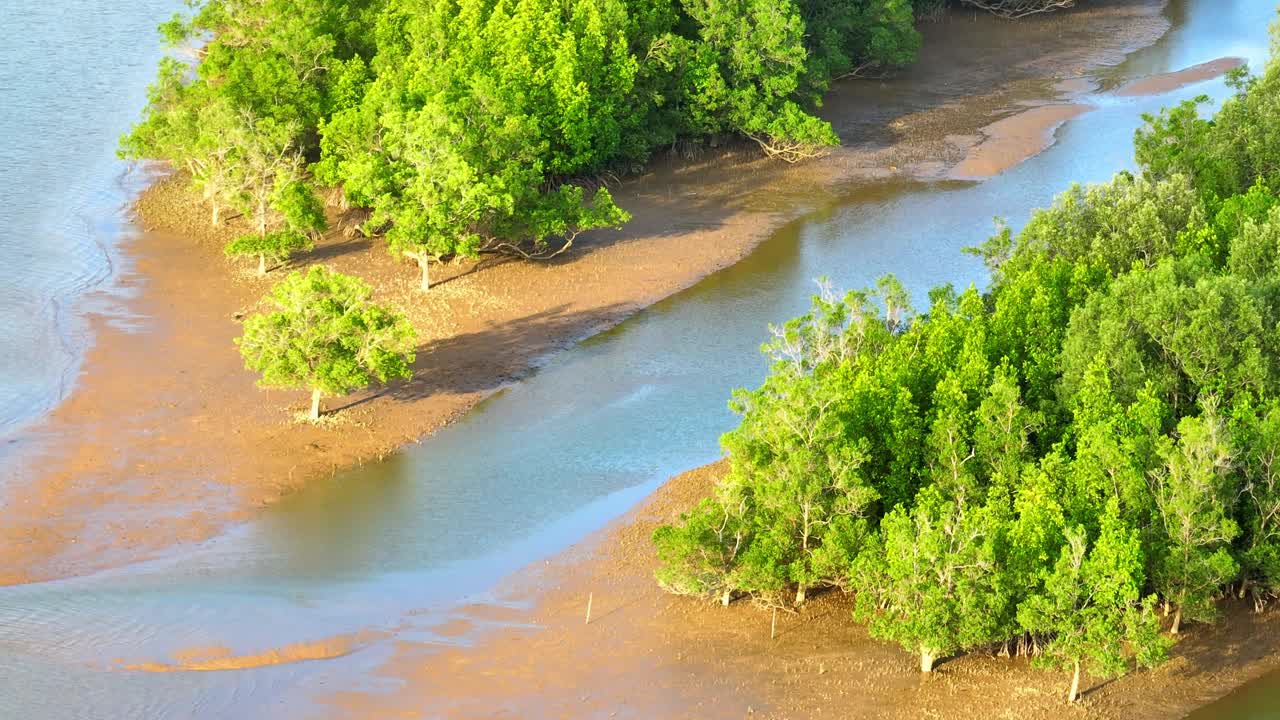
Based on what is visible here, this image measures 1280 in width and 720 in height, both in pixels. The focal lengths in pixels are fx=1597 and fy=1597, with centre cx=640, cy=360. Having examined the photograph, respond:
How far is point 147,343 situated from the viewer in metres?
54.5

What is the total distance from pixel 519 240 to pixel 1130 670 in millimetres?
32089

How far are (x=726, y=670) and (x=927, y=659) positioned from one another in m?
4.67

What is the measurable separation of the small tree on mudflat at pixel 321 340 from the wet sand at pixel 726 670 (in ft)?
33.7

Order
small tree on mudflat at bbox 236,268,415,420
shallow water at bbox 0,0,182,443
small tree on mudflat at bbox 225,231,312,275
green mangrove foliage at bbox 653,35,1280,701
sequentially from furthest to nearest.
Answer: small tree on mudflat at bbox 225,231,312,275 < shallow water at bbox 0,0,182,443 < small tree on mudflat at bbox 236,268,415,420 < green mangrove foliage at bbox 653,35,1280,701

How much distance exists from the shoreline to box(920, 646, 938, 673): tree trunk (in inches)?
737

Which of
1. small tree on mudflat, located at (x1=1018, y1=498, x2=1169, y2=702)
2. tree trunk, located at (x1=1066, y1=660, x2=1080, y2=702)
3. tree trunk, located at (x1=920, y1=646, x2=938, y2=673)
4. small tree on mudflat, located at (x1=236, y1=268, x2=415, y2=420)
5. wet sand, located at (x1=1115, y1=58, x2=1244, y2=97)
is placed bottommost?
tree trunk, located at (x1=1066, y1=660, x2=1080, y2=702)

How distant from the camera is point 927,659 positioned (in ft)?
122

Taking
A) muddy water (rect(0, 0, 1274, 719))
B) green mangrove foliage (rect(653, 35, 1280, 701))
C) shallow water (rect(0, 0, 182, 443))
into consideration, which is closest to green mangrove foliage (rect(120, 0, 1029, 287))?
shallow water (rect(0, 0, 182, 443))

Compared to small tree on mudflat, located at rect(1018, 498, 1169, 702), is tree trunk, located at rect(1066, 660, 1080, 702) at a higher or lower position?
lower

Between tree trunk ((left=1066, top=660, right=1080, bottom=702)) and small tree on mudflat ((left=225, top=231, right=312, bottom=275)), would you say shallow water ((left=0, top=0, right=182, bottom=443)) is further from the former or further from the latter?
tree trunk ((left=1066, top=660, right=1080, bottom=702))

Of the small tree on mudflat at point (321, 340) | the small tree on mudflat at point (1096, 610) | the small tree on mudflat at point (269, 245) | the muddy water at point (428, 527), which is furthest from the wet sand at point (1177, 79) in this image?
the small tree on mudflat at point (1096, 610)

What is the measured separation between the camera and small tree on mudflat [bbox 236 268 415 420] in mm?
47812

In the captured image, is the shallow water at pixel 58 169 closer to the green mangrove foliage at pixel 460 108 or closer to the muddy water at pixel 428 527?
the green mangrove foliage at pixel 460 108

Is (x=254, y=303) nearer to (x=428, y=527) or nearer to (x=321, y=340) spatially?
(x=321, y=340)
